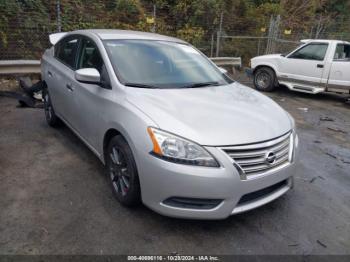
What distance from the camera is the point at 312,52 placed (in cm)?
849

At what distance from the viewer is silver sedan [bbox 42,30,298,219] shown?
95.7 inches

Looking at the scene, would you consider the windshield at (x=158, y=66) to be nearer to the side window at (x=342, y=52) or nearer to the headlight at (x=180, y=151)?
the headlight at (x=180, y=151)

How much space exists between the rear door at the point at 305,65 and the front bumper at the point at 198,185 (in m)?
6.76

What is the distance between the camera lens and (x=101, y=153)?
335cm

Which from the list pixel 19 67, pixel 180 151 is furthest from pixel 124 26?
pixel 180 151

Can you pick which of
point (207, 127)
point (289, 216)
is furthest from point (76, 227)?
point (289, 216)

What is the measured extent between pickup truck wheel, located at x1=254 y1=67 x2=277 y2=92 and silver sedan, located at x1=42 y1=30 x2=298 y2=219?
5.83 meters

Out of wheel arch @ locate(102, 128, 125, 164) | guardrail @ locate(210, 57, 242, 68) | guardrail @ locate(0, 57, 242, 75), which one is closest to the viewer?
wheel arch @ locate(102, 128, 125, 164)

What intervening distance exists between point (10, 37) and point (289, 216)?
27.7 ft

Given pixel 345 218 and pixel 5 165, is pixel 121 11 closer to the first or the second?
pixel 5 165

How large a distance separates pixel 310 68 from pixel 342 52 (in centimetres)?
85

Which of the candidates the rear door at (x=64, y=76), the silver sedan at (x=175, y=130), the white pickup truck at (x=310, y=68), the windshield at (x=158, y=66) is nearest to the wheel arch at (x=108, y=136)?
the silver sedan at (x=175, y=130)

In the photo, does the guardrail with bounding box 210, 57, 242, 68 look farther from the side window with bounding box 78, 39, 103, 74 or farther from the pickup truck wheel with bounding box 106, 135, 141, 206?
the pickup truck wheel with bounding box 106, 135, 141, 206

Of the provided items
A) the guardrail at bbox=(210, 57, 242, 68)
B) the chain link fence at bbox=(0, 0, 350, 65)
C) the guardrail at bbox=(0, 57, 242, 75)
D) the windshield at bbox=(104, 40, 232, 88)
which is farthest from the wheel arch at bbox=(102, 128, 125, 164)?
the guardrail at bbox=(210, 57, 242, 68)
